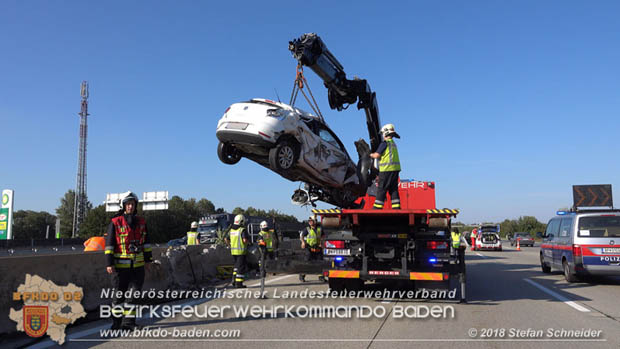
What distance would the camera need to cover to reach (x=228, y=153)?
9570mm

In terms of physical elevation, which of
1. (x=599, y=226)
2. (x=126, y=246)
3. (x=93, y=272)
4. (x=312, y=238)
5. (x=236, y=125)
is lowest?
(x=93, y=272)

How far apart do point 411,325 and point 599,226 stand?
6783 mm

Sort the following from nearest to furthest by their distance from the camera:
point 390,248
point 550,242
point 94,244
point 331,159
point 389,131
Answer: point 390,248 < point 389,131 < point 94,244 < point 331,159 < point 550,242

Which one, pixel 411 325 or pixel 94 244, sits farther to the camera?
pixel 94 244

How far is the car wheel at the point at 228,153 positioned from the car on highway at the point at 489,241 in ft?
80.4

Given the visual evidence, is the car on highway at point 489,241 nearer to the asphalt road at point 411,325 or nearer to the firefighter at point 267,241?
the asphalt road at point 411,325

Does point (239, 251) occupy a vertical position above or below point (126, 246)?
below

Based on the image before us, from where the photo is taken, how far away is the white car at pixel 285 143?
8867 millimetres

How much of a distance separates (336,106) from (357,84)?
740 millimetres

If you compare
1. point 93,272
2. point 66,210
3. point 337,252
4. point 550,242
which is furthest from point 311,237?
point 66,210

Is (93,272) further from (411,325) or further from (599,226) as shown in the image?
(599,226)

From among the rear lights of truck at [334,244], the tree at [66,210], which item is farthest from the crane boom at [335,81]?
the tree at [66,210]

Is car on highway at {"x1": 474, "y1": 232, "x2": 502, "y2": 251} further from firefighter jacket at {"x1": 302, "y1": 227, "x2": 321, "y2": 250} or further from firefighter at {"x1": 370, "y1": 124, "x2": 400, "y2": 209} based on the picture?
firefighter at {"x1": 370, "y1": 124, "x2": 400, "y2": 209}

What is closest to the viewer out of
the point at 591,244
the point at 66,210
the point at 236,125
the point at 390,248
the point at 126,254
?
the point at 126,254
